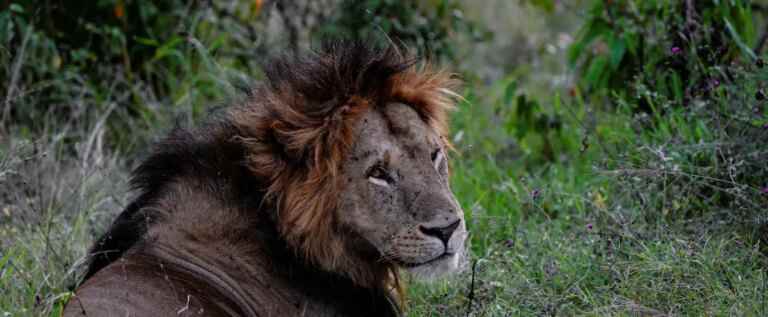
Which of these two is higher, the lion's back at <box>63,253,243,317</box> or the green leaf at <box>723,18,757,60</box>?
the green leaf at <box>723,18,757,60</box>

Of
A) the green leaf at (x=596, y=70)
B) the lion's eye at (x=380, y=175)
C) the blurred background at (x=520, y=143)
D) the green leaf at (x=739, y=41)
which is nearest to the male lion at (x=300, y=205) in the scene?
the lion's eye at (x=380, y=175)

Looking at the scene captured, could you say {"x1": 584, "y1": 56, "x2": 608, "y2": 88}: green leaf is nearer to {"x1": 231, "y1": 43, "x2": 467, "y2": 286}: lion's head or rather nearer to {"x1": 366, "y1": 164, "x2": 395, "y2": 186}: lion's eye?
{"x1": 231, "y1": 43, "x2": 467, "y2": 286}: lion's head

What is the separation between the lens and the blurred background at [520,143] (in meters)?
4.21

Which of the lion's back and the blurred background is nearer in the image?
the lion's back

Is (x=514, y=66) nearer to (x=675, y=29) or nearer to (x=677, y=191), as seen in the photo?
(x=675, y=29)

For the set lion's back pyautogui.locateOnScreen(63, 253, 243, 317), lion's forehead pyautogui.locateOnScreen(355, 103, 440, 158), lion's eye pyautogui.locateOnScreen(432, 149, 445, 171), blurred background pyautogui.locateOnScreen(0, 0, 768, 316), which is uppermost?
lion's forehead pyautogui.locateOnScreen(355, 103, 440, 158)

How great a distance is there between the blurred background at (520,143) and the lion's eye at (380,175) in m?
0.61

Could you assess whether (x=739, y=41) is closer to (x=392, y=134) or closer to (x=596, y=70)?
(x=596, y=70)

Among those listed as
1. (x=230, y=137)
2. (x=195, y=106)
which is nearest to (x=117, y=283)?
(x=230, y=137)

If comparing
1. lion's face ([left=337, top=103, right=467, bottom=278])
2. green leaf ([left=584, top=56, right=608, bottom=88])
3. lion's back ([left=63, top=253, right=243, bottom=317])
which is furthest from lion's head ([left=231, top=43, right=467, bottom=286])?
green leaf ([left=584, top=56, right=608, bottom=88])

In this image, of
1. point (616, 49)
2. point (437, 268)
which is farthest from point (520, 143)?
point (437, 268)

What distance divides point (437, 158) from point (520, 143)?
254 centimetres

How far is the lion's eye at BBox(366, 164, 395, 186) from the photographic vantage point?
369cm

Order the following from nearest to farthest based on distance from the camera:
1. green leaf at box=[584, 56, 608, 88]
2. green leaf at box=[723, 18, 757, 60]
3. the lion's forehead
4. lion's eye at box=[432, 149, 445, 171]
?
1. the lion's forehead
2. lion's eye at box=[432, 149, 445, 171]
3. green leaf at box=[723, 18, 757, 60]
4. green leaf at box=[584, 56, 608, 88]
